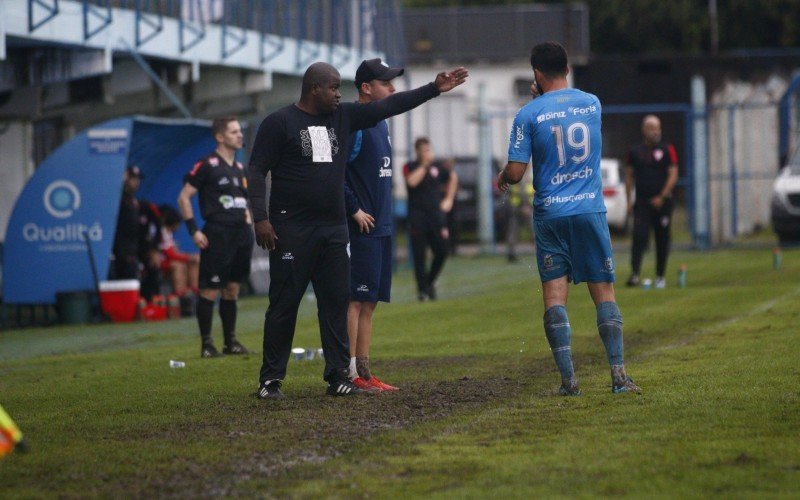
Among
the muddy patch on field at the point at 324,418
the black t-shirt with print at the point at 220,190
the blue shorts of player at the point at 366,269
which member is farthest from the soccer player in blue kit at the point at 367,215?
the black t-shirt with print at the point at 220,190

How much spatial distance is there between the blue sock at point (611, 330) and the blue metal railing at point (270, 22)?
9743 mm

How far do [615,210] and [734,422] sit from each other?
26.9 m

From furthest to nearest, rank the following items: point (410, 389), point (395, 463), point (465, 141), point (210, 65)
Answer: point (465, 141), point (210, 65), point (410, 389), point (395, 463)

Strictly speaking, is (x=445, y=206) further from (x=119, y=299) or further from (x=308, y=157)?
(x=308, y=157)

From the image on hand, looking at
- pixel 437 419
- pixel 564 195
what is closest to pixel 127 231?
pixel 564 195

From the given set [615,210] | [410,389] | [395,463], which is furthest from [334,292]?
[615,210]

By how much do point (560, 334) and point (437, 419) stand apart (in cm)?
109

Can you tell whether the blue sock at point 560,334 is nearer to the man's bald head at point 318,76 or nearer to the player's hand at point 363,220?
the player's hand at point 363,220

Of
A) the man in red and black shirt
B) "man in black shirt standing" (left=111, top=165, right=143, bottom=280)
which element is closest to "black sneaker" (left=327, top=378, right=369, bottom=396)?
"man in black shirt standing" (left=111, top=165, right=143, bottom=280)

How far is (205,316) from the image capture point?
12.3 m

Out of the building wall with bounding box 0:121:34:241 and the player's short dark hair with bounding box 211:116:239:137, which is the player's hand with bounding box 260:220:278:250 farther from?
the building wall with bounding box 0:121:34:241

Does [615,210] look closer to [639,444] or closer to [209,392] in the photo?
[209,392]

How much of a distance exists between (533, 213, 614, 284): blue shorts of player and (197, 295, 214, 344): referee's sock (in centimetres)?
436

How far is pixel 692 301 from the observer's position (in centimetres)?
1628
